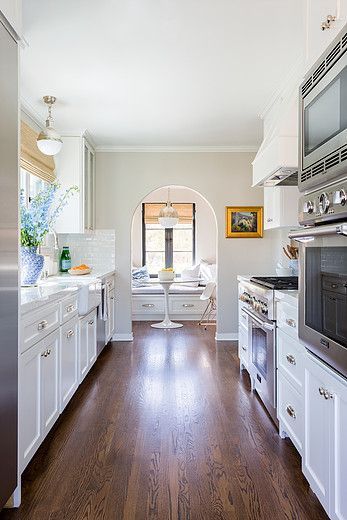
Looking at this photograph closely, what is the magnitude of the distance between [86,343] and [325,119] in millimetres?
2715

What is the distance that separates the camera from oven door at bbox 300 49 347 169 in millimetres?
1354

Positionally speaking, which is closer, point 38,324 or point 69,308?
point 38,324

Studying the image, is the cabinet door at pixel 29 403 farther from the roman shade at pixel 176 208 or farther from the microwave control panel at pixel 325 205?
the roman shade at pixel 176 208

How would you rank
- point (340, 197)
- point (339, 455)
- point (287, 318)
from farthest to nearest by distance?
point (287, 318) < point (339, 455) < point (340, 197)

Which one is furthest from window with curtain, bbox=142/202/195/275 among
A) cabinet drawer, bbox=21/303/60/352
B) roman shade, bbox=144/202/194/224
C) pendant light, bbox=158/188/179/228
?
cabinet drawer, bbox=21/303/60/352

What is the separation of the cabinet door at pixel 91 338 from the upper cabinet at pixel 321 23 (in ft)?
8.79

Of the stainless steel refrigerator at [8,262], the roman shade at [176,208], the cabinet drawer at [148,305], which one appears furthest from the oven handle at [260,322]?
the roman shade at [176,208]

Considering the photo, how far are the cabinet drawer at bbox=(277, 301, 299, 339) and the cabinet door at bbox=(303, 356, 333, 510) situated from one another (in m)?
0.41

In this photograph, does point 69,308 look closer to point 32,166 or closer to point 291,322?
point 291,322

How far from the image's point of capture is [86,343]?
3607 mm

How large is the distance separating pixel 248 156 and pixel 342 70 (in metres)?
4.17

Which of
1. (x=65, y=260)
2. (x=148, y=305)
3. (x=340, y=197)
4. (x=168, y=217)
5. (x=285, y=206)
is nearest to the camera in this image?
(x=340, y=197)

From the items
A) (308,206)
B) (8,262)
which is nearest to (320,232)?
(308,206)

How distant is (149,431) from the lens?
2.69 metres
